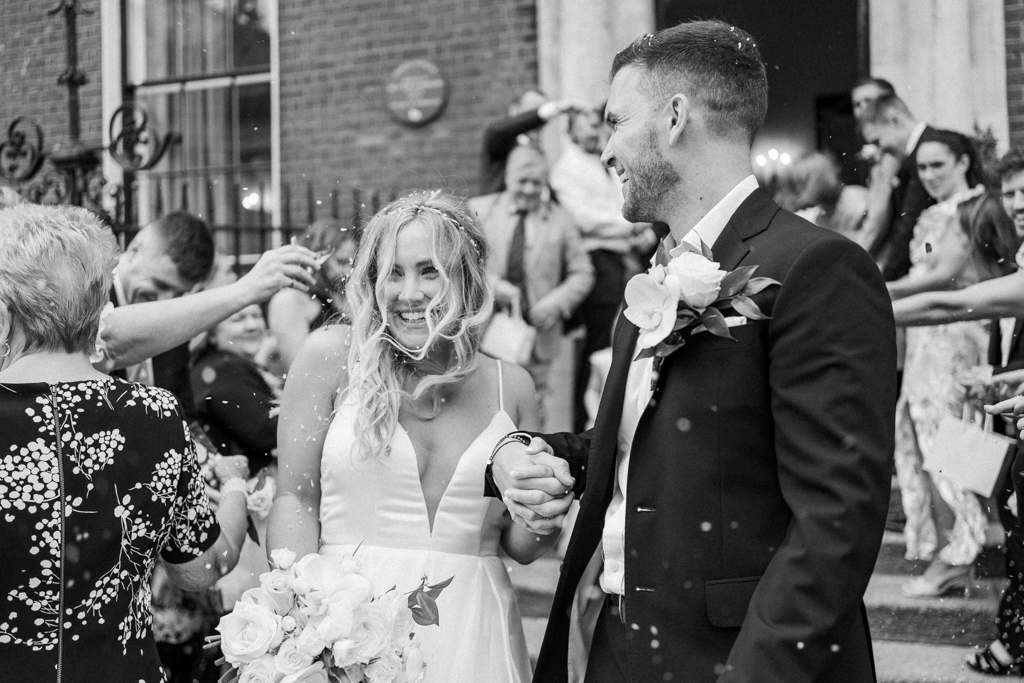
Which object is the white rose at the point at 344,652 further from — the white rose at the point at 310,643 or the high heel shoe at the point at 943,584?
the high heel shoe at the point at 943,584

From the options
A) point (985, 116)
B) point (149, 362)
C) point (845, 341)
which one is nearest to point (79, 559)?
point (845, 341)

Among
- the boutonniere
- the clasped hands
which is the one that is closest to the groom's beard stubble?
the boutonniere

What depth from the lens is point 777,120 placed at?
6305 mm

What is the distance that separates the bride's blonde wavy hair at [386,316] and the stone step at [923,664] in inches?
96.1

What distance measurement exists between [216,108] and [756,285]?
21.6 ft

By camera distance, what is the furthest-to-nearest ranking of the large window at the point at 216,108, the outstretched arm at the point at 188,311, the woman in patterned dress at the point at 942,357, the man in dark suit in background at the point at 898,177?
the large window at the point at 216,108, the man in dark suit in background at the point at 898,177, the woman in patterned dress at the point at 942,357, the outstretched arm at the point at 188,311

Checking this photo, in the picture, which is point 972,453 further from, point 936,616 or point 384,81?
point 384,81

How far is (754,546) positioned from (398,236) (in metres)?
1.44

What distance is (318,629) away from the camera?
205 centimetres

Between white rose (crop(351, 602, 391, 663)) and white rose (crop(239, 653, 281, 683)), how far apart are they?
0.17 m

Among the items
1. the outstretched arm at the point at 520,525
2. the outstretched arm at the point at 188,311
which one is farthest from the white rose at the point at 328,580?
the outstretched arm at the point at 188,311

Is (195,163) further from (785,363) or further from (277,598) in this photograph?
(785,363)

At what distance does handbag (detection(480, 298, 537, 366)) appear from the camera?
249 inches

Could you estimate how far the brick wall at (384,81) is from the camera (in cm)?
698
